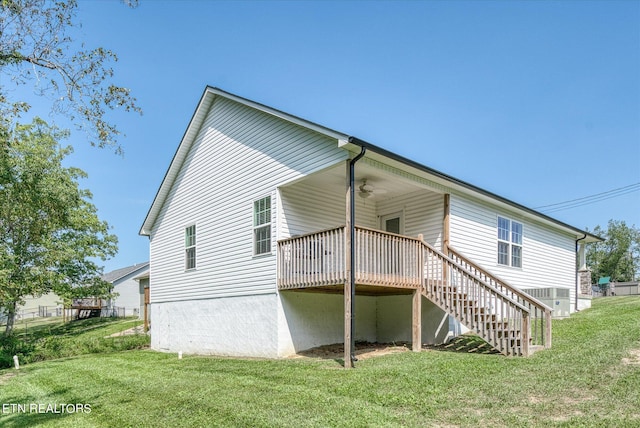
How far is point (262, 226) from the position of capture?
38.7ft

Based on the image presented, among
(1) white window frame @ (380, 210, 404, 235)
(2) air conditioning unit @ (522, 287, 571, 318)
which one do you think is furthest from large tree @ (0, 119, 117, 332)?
(2) air conditioning unit @ (522, 287, 571, 318)

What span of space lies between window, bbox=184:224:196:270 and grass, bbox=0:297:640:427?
18.2 feet

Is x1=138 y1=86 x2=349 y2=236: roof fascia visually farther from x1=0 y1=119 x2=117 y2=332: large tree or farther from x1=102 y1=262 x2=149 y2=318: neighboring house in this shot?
x1=102 y1=262 x2=149 y2=318: neighboring house

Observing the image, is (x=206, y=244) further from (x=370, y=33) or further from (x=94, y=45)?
(x=370, y=33)

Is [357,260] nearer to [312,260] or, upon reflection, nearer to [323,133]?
[312,260]

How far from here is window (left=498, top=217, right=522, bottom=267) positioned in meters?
14.1

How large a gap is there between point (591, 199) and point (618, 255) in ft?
51.6

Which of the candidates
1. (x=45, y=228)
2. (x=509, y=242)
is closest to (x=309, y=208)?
(x=509, y=242)

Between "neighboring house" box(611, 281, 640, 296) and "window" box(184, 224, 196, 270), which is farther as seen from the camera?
"neighboring house" box(611, 281, 640, 296)

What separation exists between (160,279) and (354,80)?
10722mm

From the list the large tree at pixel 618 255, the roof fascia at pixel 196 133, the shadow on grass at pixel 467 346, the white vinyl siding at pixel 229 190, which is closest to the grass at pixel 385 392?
the shadow on grass at pixel 467 346

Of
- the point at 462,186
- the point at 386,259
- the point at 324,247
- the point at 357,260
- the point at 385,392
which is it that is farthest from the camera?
the point at 462,186

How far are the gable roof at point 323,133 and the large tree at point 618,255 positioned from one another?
4341 centimetres

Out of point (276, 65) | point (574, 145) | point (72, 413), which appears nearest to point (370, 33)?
point (276, 65)
